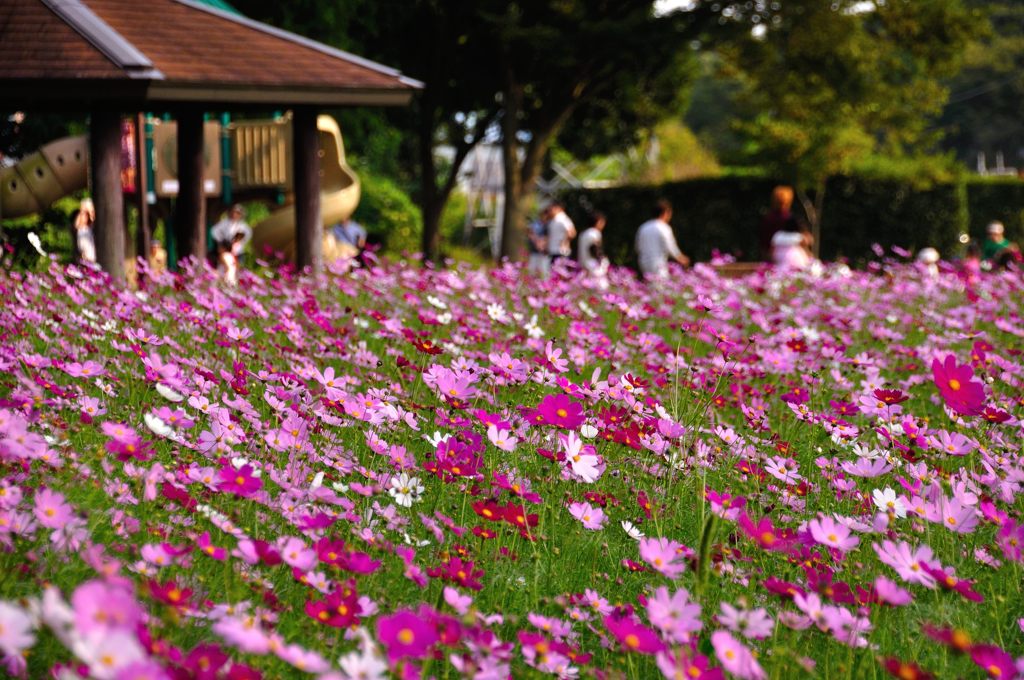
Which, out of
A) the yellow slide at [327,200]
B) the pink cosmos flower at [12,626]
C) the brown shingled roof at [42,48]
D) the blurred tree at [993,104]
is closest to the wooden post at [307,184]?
the brown shingled roof at [42,48]

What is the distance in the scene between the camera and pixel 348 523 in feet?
9.20

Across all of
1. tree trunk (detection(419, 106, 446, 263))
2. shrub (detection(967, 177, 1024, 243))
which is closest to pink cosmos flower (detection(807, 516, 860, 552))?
tree trunk (detection(419, 106, 446, 263))

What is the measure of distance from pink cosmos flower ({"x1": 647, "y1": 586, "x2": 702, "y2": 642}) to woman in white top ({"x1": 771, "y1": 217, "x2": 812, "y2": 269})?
10.7m

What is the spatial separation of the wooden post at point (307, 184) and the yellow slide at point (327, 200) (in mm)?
5156

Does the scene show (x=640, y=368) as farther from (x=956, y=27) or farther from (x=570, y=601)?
(x=956, y=27)

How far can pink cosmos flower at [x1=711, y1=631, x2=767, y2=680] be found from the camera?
5.68 feet

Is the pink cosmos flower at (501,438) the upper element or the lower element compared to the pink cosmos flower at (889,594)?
upper

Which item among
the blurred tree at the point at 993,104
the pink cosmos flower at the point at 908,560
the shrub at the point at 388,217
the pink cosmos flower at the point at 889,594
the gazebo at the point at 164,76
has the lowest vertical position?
the shrub at the point at 388,217

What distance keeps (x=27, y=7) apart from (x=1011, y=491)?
8.03 meters

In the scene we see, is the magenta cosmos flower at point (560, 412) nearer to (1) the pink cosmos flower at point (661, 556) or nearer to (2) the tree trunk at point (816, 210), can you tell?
(1) the pink cosmos flower at point (661, 556)

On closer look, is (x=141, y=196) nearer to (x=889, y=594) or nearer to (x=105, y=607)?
(x=889, y=594)

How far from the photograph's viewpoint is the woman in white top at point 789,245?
12406 millimetres

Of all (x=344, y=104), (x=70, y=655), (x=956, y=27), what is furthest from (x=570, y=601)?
(x=956, y=27)

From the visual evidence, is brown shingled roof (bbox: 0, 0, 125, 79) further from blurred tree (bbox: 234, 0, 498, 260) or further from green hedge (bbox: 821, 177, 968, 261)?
green hedge (bbox: 821, 177, 968, 261)
